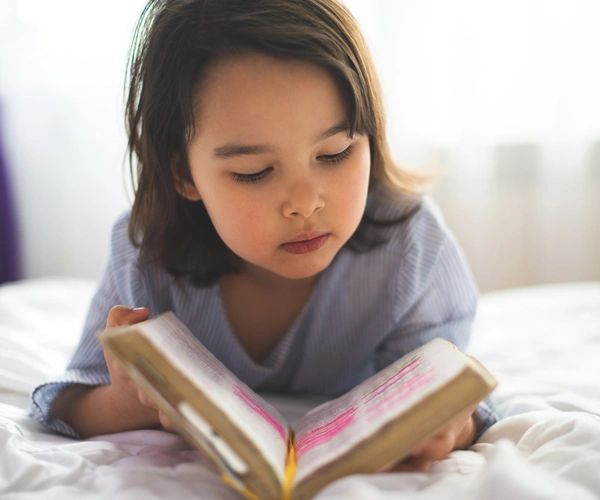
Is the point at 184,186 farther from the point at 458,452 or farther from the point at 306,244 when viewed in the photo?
the point at 458,452

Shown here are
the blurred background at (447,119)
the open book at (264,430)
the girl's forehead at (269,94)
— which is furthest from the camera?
the blurred background at (447,119)

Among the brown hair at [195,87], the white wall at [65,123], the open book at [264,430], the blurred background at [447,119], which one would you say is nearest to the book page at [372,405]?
the open book at [264,430]

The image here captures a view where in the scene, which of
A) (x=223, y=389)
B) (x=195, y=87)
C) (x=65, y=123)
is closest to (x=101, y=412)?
(x=223, y=389)

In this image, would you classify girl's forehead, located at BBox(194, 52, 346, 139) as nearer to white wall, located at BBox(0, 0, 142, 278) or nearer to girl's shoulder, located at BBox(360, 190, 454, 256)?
girl's shoulder, located at BBox(360, 190, 454, 256)

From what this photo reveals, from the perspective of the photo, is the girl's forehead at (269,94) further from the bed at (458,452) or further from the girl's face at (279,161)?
the bed at (458,452)

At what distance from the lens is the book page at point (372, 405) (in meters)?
0.52

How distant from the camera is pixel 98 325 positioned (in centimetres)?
87

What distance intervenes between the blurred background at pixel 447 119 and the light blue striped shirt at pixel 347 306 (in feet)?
2.45

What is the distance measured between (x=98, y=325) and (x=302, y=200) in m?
0.32

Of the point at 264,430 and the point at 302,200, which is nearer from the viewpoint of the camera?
the point at 264,430

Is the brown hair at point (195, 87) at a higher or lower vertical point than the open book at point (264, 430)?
higher

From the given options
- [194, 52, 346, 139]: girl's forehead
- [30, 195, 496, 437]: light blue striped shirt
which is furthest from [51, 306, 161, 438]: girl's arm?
[194, 52, 346, 139]: girl's forehead

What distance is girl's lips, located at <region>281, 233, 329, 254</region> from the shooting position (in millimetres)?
782

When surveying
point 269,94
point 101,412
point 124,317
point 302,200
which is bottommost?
point 101,412
